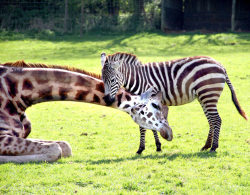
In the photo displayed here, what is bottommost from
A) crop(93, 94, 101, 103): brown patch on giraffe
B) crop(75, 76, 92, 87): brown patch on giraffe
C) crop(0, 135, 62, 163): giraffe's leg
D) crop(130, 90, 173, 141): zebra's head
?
crop(0, 135, 62, 163): giraffe's leg

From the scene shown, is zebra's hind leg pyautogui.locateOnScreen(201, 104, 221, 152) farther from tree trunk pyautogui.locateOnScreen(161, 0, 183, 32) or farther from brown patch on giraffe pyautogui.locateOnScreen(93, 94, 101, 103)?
tree trunk pyautogui.locateOnScreen(161, 0, 183, 32)

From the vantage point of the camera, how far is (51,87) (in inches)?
267

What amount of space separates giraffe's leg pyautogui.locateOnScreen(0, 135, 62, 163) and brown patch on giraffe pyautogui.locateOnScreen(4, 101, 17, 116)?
0.52m

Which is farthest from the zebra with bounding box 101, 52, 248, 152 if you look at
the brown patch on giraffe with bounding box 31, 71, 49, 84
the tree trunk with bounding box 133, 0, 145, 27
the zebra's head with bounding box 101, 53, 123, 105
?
the tree trunk with bounding box 133, 0, 145, 27

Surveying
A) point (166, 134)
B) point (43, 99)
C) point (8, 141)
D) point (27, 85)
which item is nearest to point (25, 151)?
point (8, 141)

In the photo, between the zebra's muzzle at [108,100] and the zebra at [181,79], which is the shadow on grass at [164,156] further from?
the zebra's muzzle at [108,100]

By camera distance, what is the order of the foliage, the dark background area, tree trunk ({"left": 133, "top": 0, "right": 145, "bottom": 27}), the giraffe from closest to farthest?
the giraffe
the dark background area
the foliage
tree trunk ({"left": 133, "top": 0, "right": 145, "bottom": 27})

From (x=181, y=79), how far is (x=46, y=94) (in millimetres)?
2973

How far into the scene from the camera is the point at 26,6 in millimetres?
32375

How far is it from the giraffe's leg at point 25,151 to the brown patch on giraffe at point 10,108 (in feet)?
1.70

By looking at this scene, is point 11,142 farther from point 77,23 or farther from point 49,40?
point 77,23

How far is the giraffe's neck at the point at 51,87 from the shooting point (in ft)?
21.9

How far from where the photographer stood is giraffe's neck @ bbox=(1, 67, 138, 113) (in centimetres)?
667

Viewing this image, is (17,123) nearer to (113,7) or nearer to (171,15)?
(171,15)
